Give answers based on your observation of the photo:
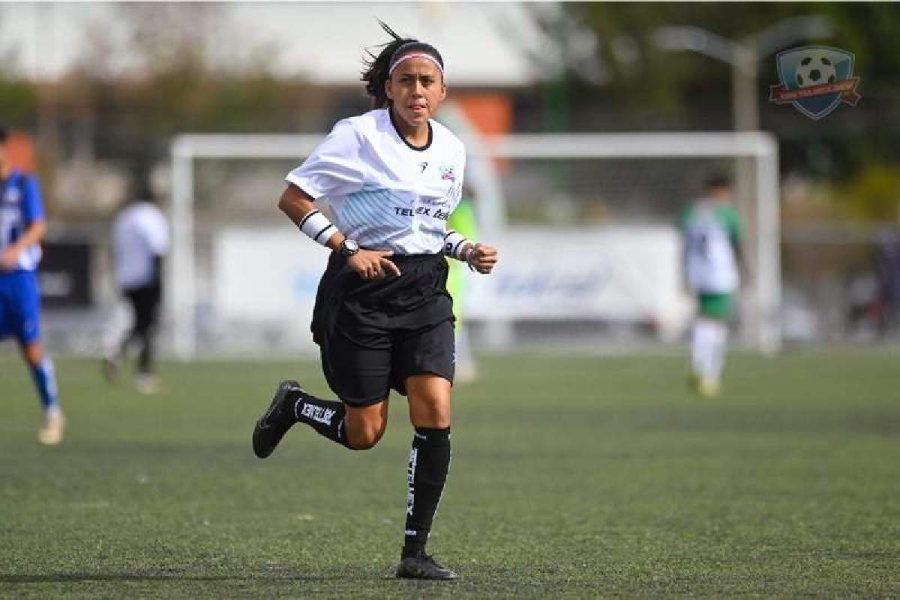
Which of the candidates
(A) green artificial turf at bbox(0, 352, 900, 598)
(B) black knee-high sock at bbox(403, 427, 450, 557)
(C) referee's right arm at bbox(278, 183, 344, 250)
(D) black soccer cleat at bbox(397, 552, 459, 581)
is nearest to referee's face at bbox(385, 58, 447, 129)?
(C) referee's right arm at bbox(278, 183, 344, 250)

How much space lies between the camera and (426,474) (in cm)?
762

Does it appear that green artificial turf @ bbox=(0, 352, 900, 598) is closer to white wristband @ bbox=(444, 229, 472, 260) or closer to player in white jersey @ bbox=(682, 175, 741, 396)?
player in white jersey @ bbox=(682, 175, 741, 396)

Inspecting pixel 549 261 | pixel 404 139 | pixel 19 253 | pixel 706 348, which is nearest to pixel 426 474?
pixel 404 139

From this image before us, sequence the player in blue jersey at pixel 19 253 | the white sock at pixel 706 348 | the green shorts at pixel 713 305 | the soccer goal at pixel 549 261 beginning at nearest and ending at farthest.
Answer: the player in blue jersey at pixel 19 253 → the white sock at pixel 706 348 → the green shorts at pixel 713 305 → the soccer goal at pixel 549 261

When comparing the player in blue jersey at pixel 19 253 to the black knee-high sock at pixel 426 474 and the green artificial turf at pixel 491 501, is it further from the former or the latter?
the black knee-high sock at pixel 426 474

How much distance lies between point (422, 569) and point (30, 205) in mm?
6584

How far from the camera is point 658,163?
31766 mm

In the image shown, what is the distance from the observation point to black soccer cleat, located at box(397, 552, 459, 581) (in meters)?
7.40

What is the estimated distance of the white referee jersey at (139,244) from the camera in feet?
72.0

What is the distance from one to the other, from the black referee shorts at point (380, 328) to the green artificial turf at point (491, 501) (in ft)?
2.60

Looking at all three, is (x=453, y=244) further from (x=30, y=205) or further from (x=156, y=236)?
(x=156, y=236)

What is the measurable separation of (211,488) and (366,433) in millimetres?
3541

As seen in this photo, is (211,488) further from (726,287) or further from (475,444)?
(726,287)

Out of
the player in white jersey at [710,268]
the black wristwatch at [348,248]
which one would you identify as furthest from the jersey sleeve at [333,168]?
the player in white jersey at [710,268]
